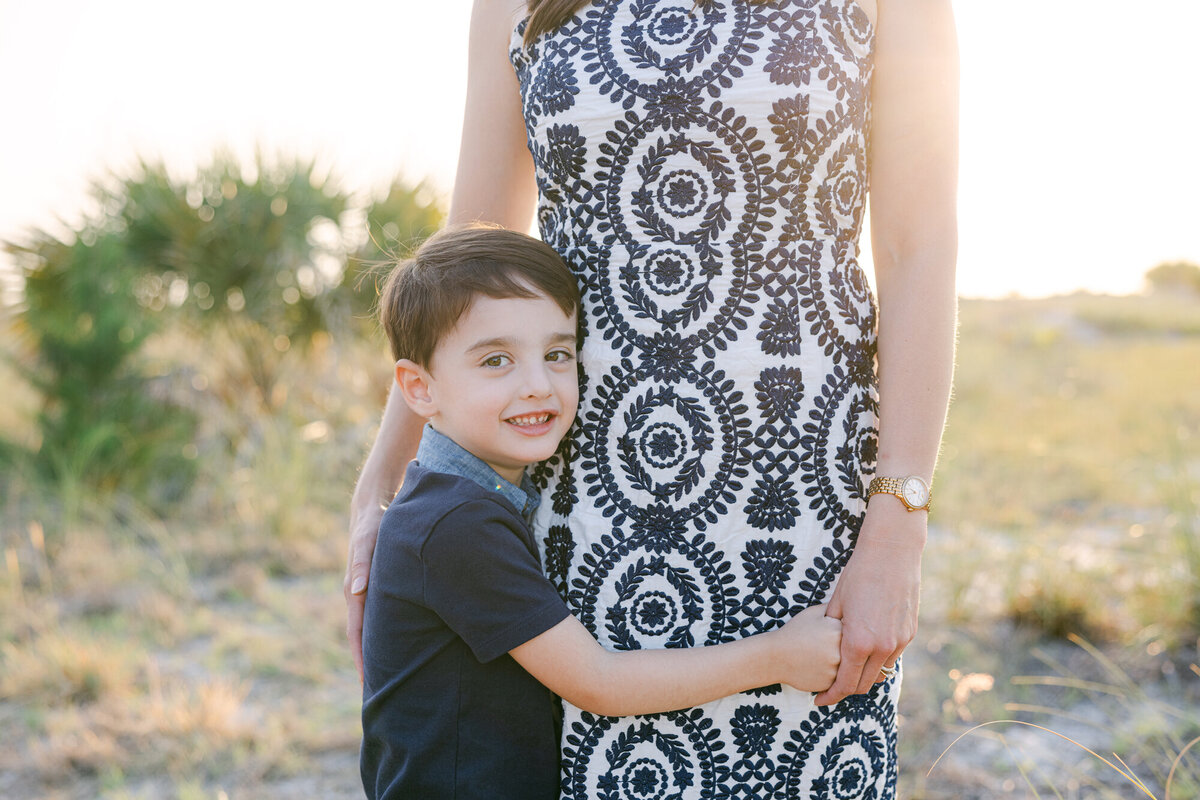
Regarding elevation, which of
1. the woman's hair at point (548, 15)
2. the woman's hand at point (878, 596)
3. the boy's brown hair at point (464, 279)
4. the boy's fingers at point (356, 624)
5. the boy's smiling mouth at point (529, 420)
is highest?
→ the woman's hair at point (548, 15)

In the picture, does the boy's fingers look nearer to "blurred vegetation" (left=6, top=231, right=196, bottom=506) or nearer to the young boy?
the young boy

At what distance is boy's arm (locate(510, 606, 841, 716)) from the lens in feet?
3.86

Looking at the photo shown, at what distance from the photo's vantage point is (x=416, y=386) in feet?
4.50

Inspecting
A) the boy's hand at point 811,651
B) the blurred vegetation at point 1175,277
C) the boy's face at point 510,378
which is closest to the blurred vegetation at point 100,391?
the boy's face at point 510,378

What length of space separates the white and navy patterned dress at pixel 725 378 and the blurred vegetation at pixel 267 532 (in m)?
0.78

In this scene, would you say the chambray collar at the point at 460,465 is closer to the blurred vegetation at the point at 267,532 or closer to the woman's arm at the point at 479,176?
the woman's arm at the point at 479,176

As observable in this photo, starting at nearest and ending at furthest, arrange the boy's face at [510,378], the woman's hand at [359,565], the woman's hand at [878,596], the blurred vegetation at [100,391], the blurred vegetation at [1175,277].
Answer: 1. the woman's hand at [878,596]
2. the boy's face at [510,378]
3. the woman's hand at [359,565]
4. the blurred vegetation at [100,391]
5. the blurred vegetation at [1175,277]

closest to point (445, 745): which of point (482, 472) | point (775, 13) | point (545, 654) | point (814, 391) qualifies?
Result: point (545, 654)

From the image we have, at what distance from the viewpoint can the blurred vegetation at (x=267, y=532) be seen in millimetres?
2855

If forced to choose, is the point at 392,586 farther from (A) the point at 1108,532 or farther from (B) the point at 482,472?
(A) the point at 1108,532

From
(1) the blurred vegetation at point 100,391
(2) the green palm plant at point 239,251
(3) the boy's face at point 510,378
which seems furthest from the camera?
(2) the green palm plant at point 239,251

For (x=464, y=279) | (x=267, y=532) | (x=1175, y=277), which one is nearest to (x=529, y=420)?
(x=464, y=279)

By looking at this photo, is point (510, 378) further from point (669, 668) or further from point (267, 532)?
point (267, 532)

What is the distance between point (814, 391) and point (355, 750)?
237 cm
